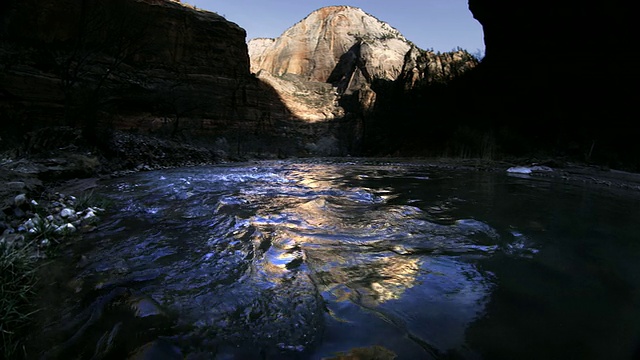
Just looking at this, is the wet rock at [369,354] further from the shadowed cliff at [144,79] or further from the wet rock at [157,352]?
the shadowed cliff at [144,79]

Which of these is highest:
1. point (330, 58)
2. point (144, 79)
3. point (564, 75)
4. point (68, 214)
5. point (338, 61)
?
point (330, 58)

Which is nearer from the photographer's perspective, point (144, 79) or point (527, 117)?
point (527, 117)

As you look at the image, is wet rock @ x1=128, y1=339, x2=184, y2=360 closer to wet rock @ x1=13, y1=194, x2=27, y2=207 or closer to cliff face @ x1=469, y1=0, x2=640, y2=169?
wet rock @ x1=13, y1=194, x2=27, y2=207

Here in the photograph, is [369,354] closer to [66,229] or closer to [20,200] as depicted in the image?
[66,229]

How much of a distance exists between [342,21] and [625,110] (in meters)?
39.7

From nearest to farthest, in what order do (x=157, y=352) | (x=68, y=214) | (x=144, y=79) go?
(x=157, y=352), (x=68, y=214), (x=144, y=79)

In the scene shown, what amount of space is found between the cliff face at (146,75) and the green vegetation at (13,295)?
11986mm

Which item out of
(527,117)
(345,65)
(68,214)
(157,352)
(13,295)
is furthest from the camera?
(345,65)

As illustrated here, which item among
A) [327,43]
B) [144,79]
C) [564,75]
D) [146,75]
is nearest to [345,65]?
[327,43]

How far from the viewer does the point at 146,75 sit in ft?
80.2

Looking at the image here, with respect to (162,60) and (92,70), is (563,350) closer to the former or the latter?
(92,70)

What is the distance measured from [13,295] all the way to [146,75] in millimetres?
26757

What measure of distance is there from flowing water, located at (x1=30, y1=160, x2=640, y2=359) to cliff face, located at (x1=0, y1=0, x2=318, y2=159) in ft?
39.3

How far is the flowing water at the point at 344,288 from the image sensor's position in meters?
1.58
